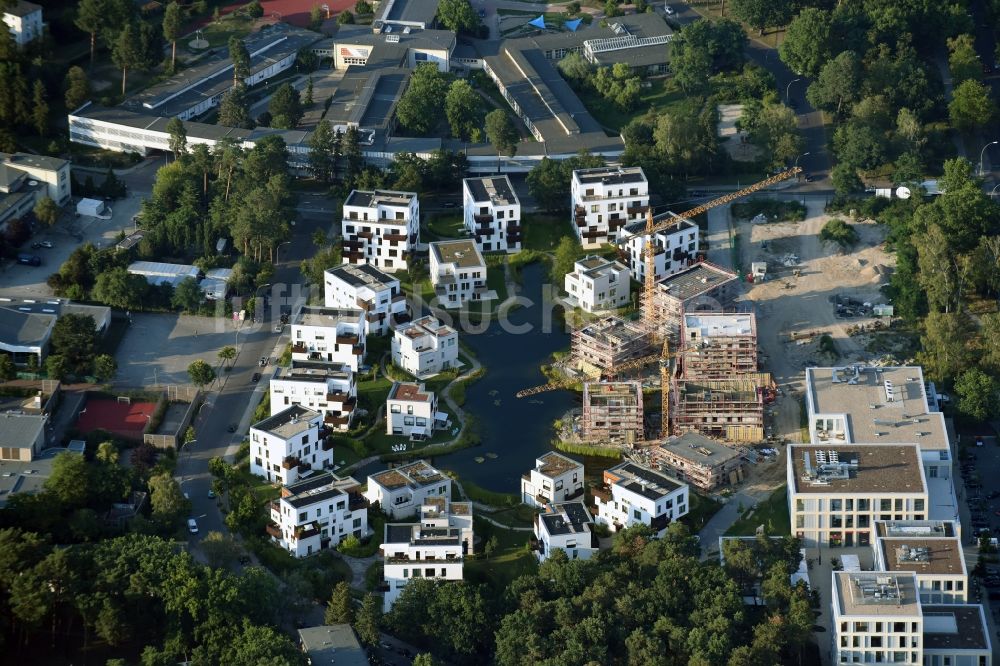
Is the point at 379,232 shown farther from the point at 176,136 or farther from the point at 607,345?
the point at 607,345

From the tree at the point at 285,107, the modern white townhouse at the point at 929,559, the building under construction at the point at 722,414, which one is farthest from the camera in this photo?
the tree at the point at 285,107

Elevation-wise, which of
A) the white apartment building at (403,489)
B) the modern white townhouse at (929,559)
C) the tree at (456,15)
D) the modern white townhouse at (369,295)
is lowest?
the modern white townhouse at (929,559)

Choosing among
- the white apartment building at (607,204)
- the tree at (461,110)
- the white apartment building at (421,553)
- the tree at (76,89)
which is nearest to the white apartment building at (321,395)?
the white apartment building at (421,553)

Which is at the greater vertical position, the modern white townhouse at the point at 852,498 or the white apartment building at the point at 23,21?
the white apartment building at the point at 23,21

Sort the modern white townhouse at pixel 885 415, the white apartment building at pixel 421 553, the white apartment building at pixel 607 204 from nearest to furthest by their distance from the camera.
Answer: the white apartment building at pixel 421 553, the modern white townhouse at pixel 885 415, the white apartment building at pixel 607 204

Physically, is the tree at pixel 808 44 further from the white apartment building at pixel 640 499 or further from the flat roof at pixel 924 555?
the flat roof at pixel 924 555

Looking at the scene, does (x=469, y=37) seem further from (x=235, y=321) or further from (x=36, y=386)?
(x=36, y=386)

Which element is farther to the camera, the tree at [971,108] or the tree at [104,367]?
the tree at [971,108]

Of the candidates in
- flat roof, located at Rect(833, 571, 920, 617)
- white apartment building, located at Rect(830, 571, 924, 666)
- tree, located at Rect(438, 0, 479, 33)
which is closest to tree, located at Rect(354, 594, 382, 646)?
white apartment building, located at Rect(830, 571, 924, 666)
